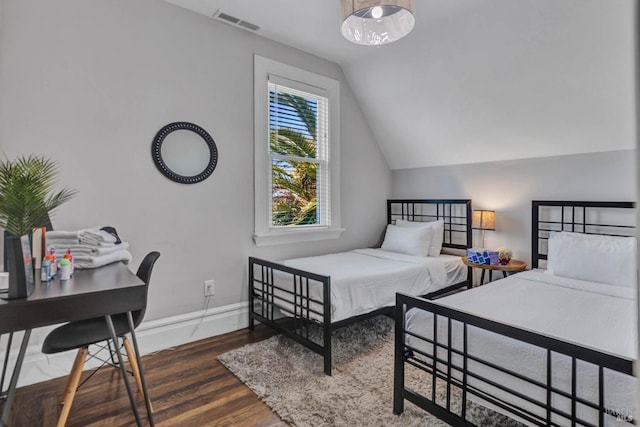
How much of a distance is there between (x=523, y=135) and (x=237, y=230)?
271 centimetres

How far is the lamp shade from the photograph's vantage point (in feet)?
11.0

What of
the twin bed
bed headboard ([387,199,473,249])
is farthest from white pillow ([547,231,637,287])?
bed headboard ([387,199,473,249])

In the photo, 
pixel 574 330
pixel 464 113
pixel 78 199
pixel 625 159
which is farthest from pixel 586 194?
pixel 78 199

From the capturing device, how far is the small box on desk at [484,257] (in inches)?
123

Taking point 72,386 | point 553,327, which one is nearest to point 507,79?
point 553,327

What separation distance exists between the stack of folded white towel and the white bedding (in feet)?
5.66

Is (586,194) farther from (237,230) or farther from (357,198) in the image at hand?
(237,230)

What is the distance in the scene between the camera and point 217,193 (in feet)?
9.43

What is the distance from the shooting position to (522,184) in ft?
10.8

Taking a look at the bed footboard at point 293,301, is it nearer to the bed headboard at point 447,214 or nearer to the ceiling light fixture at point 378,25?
the ceiling light fixture at point 378,25

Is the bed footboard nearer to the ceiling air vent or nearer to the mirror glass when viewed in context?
the mirror glass

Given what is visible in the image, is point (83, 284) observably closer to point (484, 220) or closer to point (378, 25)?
point (378, 25)

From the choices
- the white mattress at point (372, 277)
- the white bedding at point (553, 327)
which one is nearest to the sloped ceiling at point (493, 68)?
the white bedding at point (553, 327)

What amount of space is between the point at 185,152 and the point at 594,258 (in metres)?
3.12
